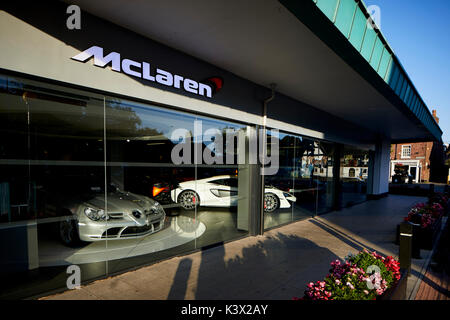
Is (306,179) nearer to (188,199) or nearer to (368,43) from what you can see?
(188,199)

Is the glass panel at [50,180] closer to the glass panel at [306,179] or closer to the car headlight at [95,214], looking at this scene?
the car headlight at [95,214]

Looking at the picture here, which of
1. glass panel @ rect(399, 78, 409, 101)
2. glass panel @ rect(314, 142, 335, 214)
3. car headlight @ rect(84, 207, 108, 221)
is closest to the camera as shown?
car headlight @ rect(84, 207, 108, 221)

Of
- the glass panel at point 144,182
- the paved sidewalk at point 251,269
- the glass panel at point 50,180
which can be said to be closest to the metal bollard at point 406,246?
the paved sidewalk at point 251,269

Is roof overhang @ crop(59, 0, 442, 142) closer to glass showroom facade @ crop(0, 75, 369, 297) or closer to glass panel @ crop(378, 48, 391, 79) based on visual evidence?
glass panel @ crop(378, 48, 391, 79)

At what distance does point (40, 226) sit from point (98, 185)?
960mm

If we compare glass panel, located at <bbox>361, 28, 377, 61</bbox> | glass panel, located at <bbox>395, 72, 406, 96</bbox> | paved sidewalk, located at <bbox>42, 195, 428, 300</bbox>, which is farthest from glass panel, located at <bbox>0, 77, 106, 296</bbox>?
glass panel, located at <bbox>395, 72, 406, 96</bbox>

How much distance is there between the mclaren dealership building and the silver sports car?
0.8 inches

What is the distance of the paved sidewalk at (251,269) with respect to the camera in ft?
11.5

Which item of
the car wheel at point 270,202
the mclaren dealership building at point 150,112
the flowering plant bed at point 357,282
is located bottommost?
the car wheel at point 270,202

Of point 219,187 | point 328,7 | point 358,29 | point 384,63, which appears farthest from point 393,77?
point 219,187

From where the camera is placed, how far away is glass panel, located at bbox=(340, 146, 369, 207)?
38.6ft

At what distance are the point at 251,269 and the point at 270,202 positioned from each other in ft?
11.2

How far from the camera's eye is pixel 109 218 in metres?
4.21

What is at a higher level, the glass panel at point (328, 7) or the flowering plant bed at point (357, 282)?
the glass panel at point (328, 7)
